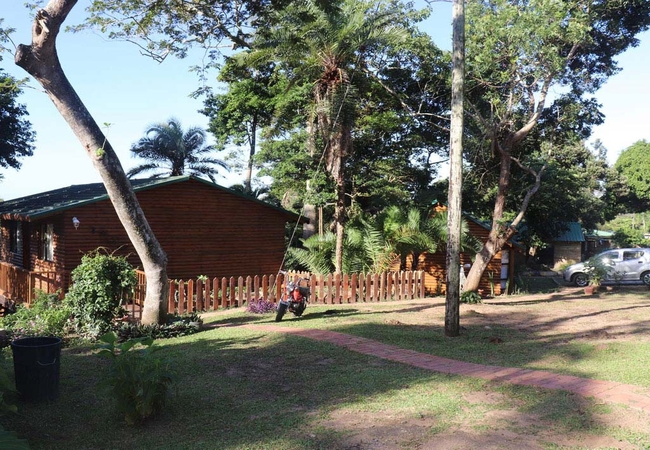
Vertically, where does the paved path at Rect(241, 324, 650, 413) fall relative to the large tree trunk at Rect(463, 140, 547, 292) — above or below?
→ below

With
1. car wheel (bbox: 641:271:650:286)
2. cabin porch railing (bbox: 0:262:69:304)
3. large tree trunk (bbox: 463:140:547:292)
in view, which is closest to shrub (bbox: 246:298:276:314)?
cabin porch railing (bbox: 0:262:69:304)

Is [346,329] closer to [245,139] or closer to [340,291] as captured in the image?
[340,291]

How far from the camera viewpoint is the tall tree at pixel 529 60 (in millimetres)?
16969

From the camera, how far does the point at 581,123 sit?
20.8 meters

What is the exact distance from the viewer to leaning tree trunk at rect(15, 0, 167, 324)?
945cm

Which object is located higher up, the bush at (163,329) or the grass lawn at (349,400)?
the bush at (163,329)

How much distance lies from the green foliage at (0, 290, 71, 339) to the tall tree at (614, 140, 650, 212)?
47.5 metres

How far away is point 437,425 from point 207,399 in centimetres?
282

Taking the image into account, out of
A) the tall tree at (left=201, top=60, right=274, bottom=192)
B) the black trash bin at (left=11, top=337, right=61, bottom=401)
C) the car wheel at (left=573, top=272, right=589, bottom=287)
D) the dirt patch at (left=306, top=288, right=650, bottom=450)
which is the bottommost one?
the dirt patch at (left=306, top=288, right=650, bottom=450)

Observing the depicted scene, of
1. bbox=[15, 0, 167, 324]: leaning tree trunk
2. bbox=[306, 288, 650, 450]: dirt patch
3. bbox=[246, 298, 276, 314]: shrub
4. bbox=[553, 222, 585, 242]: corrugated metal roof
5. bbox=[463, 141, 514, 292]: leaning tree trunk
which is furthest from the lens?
bbox=[553, 222, 585, 242]: corrugated metal roof

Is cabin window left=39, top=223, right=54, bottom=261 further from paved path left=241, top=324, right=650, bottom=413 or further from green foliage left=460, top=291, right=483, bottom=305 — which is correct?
green foliage left=460, top=291, right=483, bottom=305

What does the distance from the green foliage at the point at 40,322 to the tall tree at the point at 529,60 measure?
13409mm

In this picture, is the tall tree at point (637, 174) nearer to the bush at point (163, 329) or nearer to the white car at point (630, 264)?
the white car at point (630, 264)

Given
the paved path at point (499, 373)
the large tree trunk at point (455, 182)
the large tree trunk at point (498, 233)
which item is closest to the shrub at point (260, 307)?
the paved path at point (499, 373)
